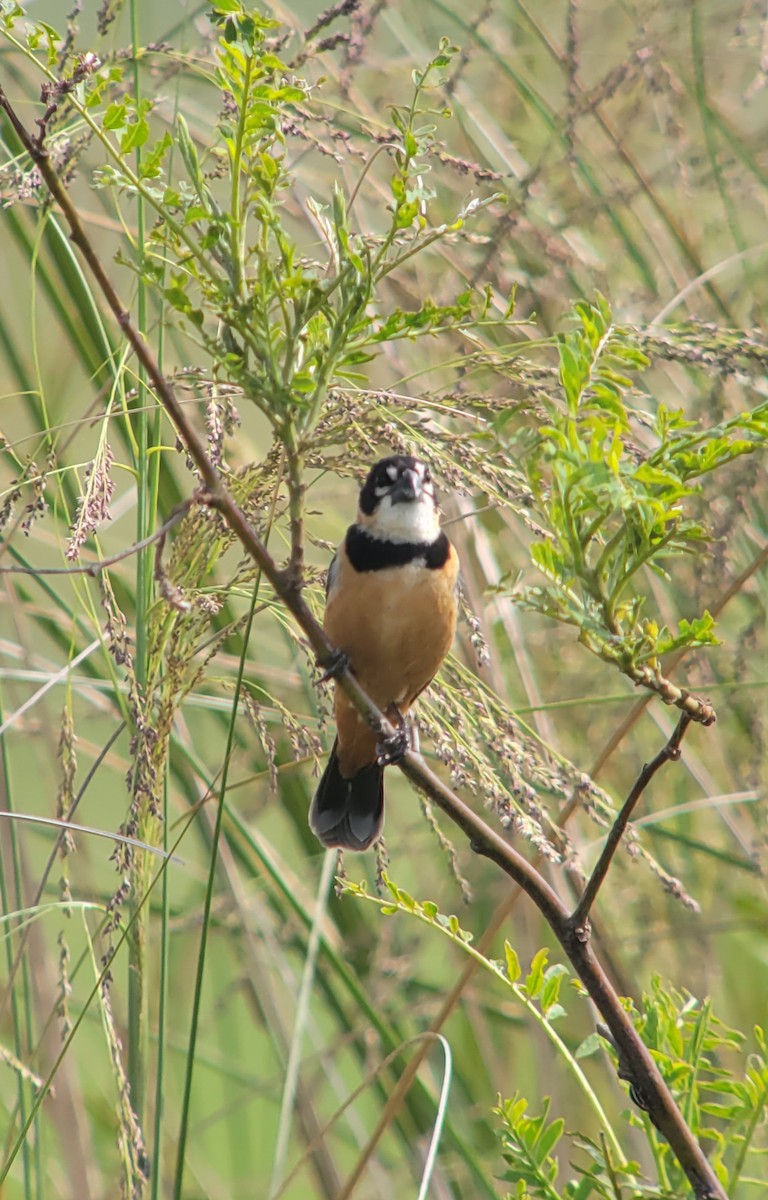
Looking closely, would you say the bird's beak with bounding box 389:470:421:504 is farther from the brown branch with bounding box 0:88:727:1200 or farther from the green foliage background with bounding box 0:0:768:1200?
the brown branch with bounding box 0:88:727:1200

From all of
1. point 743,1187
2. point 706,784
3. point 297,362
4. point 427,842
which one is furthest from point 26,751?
point 297,362

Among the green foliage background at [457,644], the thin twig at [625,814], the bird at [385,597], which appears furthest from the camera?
the bird at [385,597]

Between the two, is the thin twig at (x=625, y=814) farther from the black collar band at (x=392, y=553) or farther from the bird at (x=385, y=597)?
the black collar band at (x=392, y=553)

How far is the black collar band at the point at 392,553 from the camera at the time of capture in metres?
2.09

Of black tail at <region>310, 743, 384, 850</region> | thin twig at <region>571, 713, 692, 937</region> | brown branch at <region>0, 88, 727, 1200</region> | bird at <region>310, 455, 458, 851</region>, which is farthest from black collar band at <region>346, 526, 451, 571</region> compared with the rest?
thin twig at <region>571, 713, 692, 937</region>

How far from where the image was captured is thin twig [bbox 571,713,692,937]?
0.99m

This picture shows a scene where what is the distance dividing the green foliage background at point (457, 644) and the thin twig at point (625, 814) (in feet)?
1.36

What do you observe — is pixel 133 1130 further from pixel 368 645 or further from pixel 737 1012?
pixel 737 1012

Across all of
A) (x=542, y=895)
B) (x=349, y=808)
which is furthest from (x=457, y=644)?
(x=542, y=895)

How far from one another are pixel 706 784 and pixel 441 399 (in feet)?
3.67

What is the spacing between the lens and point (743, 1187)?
2.53 metres

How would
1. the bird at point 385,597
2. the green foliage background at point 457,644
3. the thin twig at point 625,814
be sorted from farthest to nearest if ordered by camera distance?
the bird at point 385,597
the green foliage background at point 457,644
the thin twig at point 625,814

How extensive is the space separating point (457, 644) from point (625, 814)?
1624mm

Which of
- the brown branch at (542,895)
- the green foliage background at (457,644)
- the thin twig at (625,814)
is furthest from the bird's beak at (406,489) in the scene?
the thin twig at (625,814)
